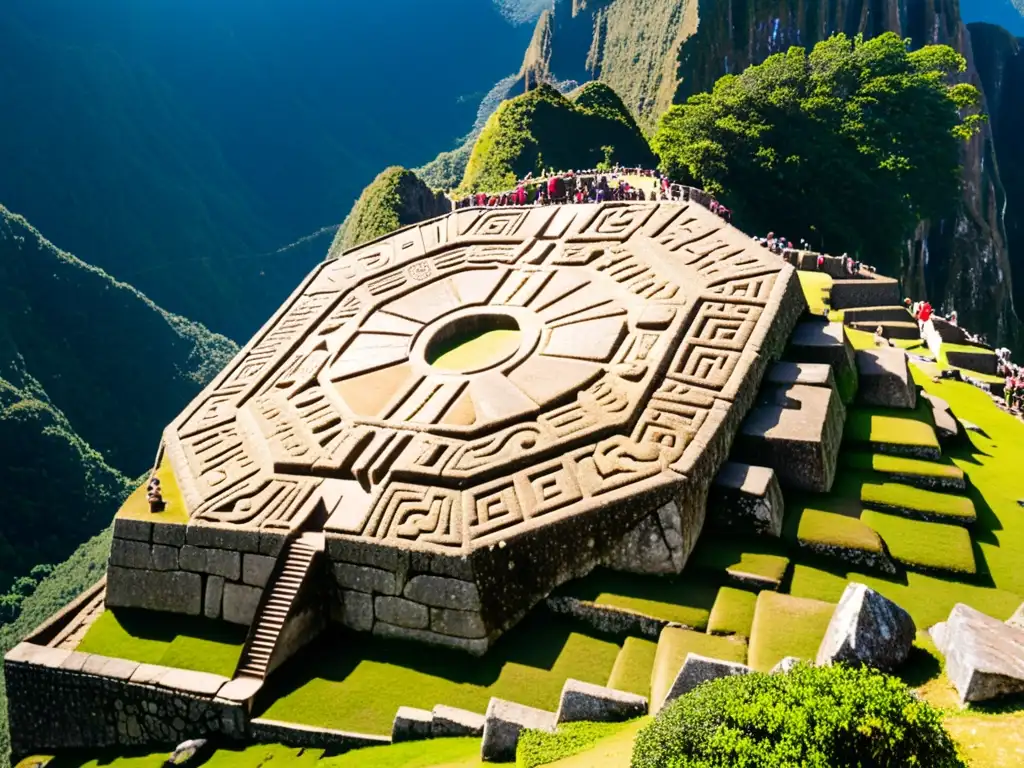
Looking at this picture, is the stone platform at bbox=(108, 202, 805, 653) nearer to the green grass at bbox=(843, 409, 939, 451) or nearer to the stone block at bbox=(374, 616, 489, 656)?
the stone block at bbox=(374, 616, 489, 656)

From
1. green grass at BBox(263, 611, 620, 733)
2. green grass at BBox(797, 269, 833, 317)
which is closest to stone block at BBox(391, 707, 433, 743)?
green grass at BBox(263, 611, 620, 733)

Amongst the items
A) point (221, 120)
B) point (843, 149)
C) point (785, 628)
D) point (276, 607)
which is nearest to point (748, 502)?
point (785, 628)

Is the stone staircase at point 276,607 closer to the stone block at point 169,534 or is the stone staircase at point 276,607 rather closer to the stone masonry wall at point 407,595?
the stone masonry wall at point 407,595

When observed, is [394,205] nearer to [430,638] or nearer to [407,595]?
[407,595]

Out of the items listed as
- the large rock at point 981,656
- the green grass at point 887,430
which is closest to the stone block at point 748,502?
the green grass at point 887,430

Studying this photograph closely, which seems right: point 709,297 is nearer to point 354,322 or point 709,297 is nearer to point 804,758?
point 354,322
